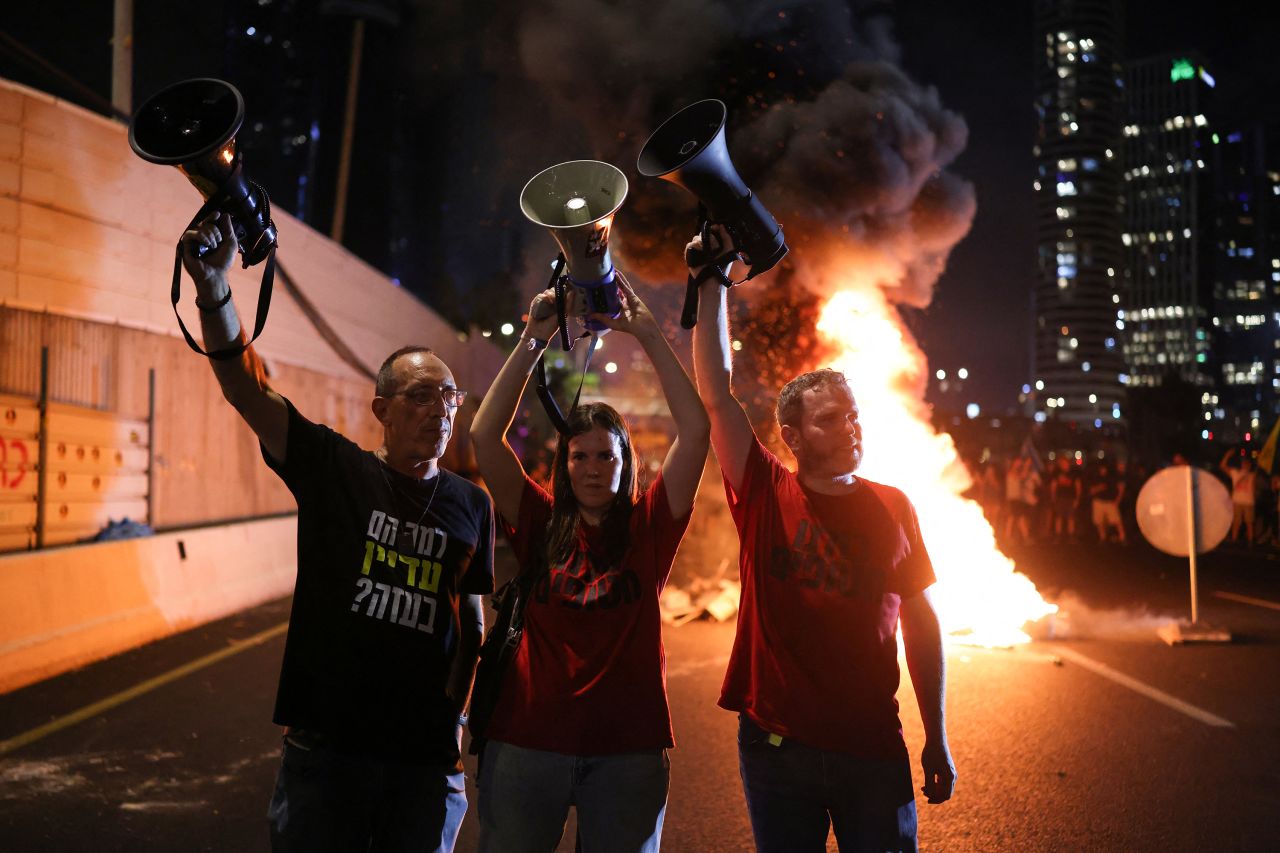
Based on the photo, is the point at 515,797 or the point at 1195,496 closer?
the point at 515,797

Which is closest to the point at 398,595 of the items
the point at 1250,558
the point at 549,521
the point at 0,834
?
the point at 549,521

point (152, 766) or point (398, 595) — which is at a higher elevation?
point (398, 595)

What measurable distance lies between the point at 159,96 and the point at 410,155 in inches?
1914

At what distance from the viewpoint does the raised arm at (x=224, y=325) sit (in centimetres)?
229

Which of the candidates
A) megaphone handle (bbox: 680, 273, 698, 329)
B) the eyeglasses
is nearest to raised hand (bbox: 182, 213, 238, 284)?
the eyeglasses

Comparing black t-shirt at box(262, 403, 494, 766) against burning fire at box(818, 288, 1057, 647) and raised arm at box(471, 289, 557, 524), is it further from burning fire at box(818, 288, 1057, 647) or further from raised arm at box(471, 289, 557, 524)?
burning fire at box(818, 288, 1057, 647)

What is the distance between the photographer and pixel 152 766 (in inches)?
187

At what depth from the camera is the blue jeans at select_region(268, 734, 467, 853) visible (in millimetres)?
2209

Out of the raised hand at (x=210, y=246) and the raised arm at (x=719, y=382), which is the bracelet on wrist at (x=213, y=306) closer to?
the raised hand at (x=210, y=246)

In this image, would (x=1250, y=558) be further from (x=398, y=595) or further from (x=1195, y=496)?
(x=398, y=595)

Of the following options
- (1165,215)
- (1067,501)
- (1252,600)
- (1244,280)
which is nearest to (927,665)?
(1252,600)

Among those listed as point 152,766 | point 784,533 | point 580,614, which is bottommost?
point 152,766

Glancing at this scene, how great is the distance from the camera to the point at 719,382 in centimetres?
279

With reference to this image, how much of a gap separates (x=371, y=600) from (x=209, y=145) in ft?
4.17
